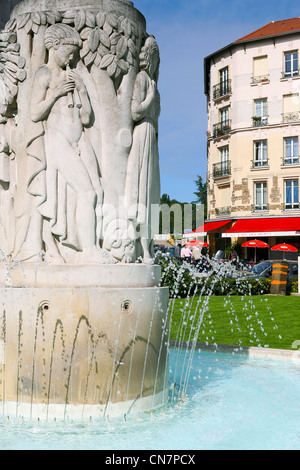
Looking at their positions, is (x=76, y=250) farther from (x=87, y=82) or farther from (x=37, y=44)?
(x=37, y=44)

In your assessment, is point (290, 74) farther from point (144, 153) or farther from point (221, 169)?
point (144, 153)

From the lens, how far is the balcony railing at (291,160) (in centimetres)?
3834

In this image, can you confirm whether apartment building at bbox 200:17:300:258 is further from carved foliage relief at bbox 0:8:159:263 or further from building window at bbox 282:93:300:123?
carved foliage relief at bbox 0:8:159:263

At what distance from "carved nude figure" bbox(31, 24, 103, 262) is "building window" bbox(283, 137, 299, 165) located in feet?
115

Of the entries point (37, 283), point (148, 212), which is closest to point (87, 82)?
point (148, 212)

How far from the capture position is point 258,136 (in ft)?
131

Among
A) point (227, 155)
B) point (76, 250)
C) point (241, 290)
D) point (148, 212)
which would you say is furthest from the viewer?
point (227, 155)

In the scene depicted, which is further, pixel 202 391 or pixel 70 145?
pixel 202 391

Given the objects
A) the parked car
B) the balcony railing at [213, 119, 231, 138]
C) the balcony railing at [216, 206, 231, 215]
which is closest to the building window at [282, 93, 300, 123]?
the balcony railing at [213, 119, 231, 138]

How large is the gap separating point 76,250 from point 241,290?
15.7 meters

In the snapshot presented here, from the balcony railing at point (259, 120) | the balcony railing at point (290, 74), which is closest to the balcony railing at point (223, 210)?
the balcony railing at point (259, 120)

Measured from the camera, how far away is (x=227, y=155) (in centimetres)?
4191

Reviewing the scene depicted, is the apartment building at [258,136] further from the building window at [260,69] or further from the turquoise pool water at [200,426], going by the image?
the turquoise pool water at [200,426]

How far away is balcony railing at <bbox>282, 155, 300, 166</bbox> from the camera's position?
1510 inches
